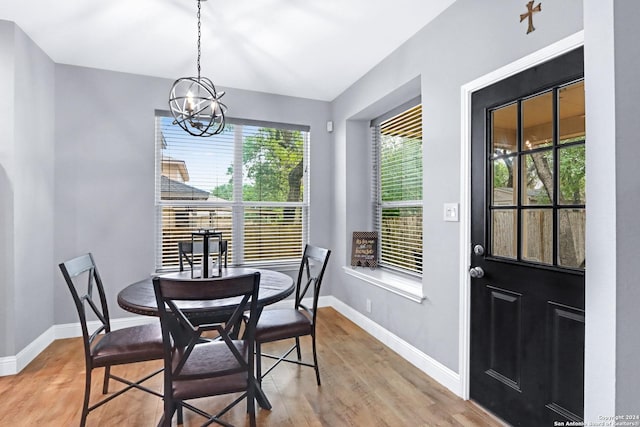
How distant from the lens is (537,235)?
176 centimetres

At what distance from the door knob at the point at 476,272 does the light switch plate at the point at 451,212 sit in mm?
344

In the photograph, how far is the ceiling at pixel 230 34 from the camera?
2314 mm

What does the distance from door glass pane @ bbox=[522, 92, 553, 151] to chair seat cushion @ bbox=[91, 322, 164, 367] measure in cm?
237

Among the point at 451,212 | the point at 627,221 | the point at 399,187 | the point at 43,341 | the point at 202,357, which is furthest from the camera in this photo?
the point at 399,187

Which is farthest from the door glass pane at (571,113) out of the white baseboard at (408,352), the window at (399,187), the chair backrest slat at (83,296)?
the chair backrest slat at (83,296)

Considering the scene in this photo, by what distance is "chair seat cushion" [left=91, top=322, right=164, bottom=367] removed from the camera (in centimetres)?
183

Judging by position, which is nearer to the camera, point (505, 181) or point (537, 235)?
point (537, 235)

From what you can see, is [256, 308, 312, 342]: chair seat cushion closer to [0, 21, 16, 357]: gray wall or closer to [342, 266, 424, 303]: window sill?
[342, 266, 424, 303]: window sill

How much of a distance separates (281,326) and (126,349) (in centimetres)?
90

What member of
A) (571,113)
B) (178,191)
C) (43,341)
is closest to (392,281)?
(571,113)

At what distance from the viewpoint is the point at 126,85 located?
337 centimetres

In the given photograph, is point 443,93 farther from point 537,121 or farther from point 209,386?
point 209,386

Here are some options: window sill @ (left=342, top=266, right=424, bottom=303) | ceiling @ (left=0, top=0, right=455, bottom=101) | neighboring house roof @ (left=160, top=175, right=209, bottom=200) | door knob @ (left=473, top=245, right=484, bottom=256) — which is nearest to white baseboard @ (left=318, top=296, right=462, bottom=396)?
window sill @ (left=342, top=266, right=424, bottom=303)

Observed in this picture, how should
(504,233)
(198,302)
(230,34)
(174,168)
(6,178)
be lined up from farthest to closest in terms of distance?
(174,168)
(230,34)
(6,178)
(504,233)
(198,302)
